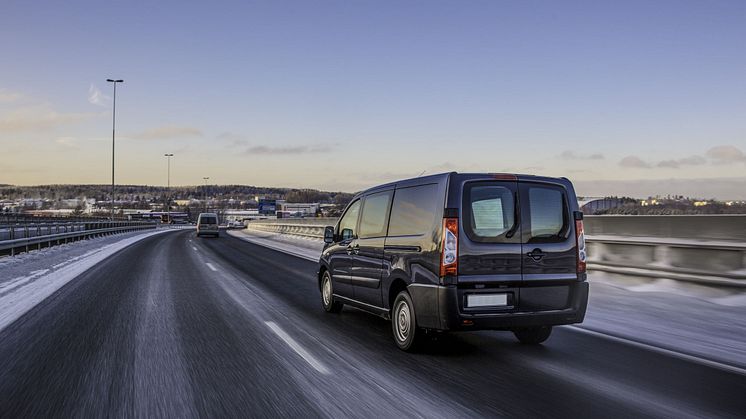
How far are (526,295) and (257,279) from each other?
29.2 feet

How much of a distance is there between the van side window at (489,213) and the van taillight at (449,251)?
142 mm

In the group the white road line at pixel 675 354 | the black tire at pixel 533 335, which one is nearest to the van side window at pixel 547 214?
the black tire at pixel 533 335

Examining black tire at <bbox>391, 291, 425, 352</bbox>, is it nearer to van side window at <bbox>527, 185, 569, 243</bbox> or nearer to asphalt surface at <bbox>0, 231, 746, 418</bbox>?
asphalt surface at <bbox>0, 231, 746, 418</bbox>

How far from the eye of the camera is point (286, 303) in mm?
9977

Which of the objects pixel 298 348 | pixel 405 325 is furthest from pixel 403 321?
pixel 298 348

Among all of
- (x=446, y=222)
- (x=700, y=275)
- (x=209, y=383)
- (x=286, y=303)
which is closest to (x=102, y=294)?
(x=286, y=303)

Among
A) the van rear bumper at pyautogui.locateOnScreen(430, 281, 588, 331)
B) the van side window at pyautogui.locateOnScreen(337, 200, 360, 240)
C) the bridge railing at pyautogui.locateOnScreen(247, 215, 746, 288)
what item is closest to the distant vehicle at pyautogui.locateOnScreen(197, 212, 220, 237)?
the bridge railing at pyautogui.locateOnScreen(247, 215, 746, 288)

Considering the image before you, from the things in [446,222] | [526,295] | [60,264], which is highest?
[446,222]

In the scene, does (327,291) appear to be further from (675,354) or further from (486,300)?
(675,354)

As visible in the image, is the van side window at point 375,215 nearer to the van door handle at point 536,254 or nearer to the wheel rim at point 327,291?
the wheel rim at point 327,291

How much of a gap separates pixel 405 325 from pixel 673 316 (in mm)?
4505

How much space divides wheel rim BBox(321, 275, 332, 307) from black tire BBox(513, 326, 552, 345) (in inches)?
122

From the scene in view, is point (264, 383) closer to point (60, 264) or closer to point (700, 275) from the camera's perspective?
point (700, 275)

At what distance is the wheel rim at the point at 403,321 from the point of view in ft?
21.1
